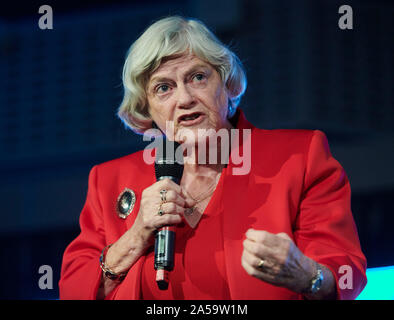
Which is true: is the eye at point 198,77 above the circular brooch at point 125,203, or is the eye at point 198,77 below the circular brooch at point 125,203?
above

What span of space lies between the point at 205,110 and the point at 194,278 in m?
0.56

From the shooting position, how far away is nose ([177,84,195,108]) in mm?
1866

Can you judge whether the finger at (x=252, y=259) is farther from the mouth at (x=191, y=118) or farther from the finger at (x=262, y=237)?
the mouth at (x=191, y=118)

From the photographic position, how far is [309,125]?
3.17 m

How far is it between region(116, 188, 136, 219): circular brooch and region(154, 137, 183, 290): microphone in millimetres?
285

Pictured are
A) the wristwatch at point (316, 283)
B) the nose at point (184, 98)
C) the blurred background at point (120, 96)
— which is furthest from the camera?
the blurred background at point (120, 96)

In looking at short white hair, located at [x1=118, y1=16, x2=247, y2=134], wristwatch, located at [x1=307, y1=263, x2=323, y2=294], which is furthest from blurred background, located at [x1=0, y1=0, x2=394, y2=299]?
wristwatch, located at [x1=307, y1=263, x2=323, y2=294]

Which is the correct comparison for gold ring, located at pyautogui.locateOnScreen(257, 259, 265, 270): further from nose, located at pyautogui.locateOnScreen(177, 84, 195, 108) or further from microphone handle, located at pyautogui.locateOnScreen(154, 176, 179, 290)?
nose, located at pyautogui.locateOnScreen(177, 84, 195, 108)

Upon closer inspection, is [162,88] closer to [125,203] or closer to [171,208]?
[125,203]

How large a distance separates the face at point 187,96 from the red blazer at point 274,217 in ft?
0.51

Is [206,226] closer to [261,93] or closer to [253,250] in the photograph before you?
[253,250]

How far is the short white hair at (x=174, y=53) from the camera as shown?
1.94 m

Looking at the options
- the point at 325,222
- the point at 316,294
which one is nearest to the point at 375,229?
the point at 325,222

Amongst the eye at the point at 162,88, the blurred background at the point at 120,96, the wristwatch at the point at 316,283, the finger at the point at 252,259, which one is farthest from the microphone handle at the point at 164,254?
Answer: the blurred background at the point at 120,96
